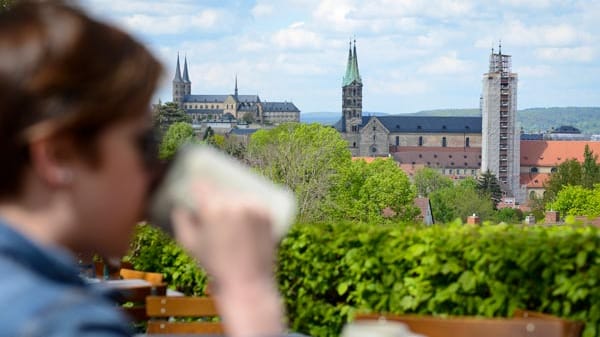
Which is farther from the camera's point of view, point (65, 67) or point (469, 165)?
point (469, 165)

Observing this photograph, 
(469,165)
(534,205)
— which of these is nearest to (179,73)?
(469,165)

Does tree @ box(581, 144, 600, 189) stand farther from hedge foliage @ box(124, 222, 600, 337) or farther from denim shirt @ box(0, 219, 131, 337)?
denim shirt @ box(0, 219, 131, 337)

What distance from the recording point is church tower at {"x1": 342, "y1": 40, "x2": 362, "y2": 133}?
17375cm

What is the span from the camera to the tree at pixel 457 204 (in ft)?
374

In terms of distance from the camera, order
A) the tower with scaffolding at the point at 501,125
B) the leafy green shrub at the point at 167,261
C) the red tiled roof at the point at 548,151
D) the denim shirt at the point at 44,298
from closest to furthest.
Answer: the denim shirt at the point at 44,298 < the leafy green shrub at the point at 167,261 < the tower with scaffolding at the point at 501,125 < the red tiled roof at the point at 548,151

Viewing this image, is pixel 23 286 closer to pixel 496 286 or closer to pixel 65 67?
pixel 65 67

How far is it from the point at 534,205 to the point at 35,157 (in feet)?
415

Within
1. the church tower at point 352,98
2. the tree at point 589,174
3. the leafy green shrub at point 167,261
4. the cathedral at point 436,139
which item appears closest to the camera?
the leafy green shrub at point 167,261

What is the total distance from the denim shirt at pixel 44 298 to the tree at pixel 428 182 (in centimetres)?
13197

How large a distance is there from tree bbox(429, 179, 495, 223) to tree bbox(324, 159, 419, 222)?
3264cm

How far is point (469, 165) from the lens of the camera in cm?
16900

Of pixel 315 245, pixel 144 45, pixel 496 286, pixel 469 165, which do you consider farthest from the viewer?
pixel 469 165

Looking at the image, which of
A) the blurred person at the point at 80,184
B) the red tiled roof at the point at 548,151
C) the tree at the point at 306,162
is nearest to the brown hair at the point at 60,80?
the blurred person at the point at 80,184

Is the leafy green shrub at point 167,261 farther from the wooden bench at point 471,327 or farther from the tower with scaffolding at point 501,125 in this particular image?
the tower with scaffolding at point 501,125
